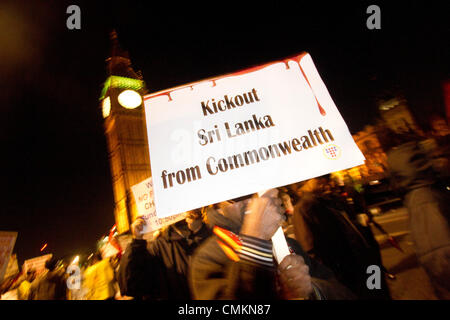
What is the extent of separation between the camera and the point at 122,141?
2356cm

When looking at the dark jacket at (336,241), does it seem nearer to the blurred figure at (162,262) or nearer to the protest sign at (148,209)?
the blurred figure at (162,262)

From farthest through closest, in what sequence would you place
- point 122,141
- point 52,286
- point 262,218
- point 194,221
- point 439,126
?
point 122,141 < point 52,286 < point 439,126 < point 194,221 < point 262,218

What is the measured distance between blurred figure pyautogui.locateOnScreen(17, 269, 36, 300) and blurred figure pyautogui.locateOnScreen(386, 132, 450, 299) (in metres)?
6.29

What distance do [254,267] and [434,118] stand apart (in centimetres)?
343

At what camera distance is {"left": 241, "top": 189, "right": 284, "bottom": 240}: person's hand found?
148 cm

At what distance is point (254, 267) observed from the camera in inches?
53.9

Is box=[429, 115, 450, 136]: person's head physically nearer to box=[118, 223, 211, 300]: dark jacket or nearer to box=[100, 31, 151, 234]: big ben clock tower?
box=[118, 223, 211, 300]: dark jacket

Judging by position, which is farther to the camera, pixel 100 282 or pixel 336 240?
pixel 100 282

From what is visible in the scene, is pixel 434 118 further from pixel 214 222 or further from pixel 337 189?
pixel 214 222

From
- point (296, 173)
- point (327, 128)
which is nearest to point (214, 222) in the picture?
point (296, 173)

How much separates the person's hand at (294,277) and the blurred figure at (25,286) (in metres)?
5.45

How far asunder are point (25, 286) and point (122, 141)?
19.8m

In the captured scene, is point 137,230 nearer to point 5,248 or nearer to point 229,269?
point 229,269

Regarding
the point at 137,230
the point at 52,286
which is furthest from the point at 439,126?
the point at 52,286
